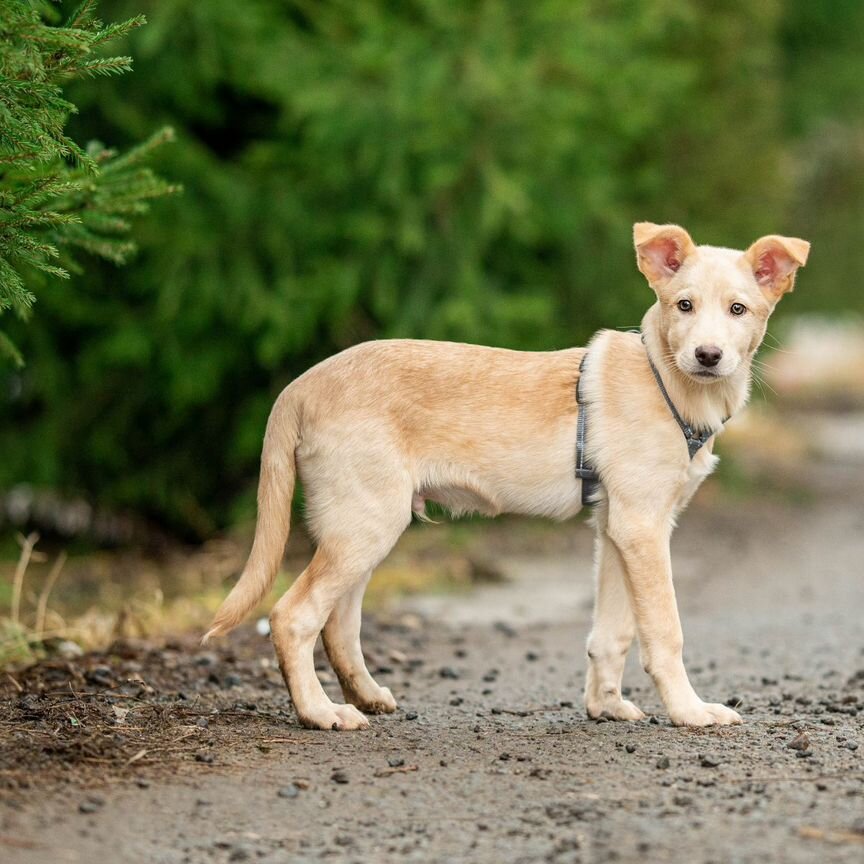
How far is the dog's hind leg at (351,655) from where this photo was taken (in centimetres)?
607

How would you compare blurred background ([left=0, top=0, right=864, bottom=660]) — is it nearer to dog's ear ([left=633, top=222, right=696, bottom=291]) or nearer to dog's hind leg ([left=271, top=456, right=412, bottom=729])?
dog's hind leg ([left=271, top=456, right=412, bottom=729])

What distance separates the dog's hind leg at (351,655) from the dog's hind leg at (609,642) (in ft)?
2.97

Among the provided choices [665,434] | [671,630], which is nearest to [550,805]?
[671,630]

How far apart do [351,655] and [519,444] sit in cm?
120

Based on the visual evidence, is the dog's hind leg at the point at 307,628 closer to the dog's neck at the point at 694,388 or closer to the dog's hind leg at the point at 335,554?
the dog's hind leg at the point at 335,554

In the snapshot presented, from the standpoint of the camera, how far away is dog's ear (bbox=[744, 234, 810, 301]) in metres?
5.84

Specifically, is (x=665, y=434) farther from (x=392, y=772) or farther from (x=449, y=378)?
(x=392, y=772)

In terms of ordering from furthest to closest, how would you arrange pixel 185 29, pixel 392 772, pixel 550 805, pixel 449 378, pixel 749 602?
pixel 185 29 < pixel 749 602 < pixel 449 378 < pixel 392 772 < pixel 550 805

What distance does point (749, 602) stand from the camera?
34.6 ft

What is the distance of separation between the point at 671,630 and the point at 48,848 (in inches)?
106

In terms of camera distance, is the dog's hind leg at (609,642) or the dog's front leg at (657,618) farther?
the dog's hind leg at (609,642)

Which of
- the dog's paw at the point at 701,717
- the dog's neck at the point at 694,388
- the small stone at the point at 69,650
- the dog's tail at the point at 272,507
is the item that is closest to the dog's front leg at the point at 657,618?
the dog's paw at the point at 701,717

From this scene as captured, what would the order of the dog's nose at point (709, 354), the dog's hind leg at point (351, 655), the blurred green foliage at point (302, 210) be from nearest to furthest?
the dog's nose at point (709, 354) < the dog's hind leg at point (351, 655) < the blurred green foliage at point (302, 210)

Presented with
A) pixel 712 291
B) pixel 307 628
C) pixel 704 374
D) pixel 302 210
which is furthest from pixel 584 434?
pixel 302 210
